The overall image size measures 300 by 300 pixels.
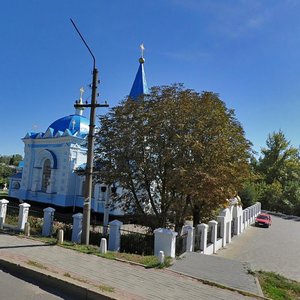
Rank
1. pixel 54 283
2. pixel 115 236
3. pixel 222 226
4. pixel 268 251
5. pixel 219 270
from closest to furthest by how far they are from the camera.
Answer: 1. pixel 54 283
2. pixel 219 270
3. pixel 115 236
4. pixel 268 251
5. pixel 222 226

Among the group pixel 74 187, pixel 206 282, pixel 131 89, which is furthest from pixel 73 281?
pixel 131 89

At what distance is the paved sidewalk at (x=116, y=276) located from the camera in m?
7.14

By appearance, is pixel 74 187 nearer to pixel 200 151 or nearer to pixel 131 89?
pixel 131 89

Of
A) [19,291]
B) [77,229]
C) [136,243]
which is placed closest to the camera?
[19,291]

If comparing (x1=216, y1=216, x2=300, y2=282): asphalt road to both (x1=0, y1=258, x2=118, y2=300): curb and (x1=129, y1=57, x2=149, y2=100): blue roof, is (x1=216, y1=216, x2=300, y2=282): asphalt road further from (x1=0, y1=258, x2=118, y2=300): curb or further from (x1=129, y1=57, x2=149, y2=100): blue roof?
(x1=129, y1=57, x2=149, y2=100): blue roof

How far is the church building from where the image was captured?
87.1 feet

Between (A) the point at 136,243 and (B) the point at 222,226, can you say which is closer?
(A) the point at 136,243

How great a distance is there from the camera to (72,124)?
94.9ft

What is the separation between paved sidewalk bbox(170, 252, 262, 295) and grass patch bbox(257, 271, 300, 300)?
9.4 inches

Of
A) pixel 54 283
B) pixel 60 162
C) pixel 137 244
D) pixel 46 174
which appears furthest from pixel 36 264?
pixel 46 174

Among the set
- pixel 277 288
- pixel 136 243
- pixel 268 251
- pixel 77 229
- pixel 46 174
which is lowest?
pixel 268 251

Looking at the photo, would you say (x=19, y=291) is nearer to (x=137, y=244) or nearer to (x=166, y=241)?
(x=166, y=241)

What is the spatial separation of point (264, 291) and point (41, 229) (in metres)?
10.7

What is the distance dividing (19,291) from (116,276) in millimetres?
2323
